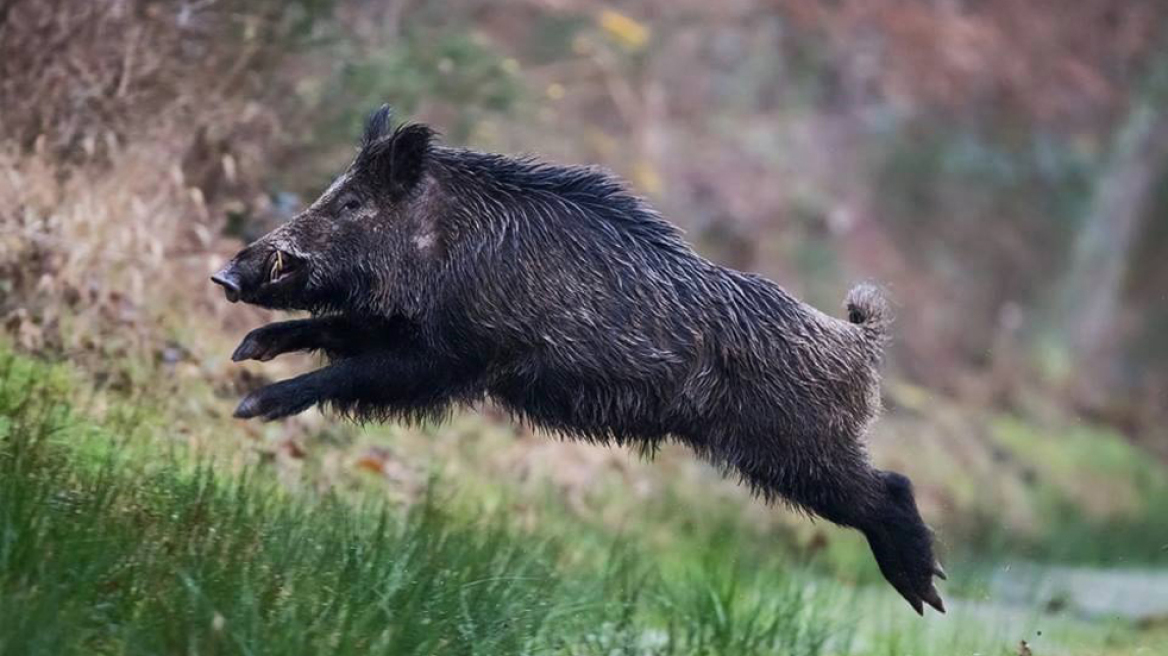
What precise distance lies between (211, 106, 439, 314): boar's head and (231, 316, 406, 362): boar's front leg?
72 mm

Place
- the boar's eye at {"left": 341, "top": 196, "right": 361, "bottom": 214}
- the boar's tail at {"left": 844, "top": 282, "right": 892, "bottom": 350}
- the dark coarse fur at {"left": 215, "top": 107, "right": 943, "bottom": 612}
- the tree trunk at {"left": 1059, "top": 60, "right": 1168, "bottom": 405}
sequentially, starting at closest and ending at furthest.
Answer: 1. the dark coarse fur at {"left": 215, "top": 107, "right": 943, "bottom": 612}
2. the boar's eye at {"left": 341, "top": 196, "right": 361, "bottom": 214}
3. the boar's tail at {"left": 844, "top": 282, "right": 892, "bottom": 350}
4. the tree trunk at {"left": 1059, "top": 60, "right": 1168, "bottom": 405}

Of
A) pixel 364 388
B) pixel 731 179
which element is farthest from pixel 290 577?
pixel 731 179

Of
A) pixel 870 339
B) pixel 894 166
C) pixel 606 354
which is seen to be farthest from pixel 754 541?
pixel 894 166

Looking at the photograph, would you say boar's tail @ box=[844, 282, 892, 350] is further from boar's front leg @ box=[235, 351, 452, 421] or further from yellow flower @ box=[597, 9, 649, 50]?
yellow flower @ box=[597, 9, 649, 50]

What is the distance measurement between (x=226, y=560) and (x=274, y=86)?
4467mm

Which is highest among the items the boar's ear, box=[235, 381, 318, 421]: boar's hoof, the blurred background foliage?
the blurred background foliage

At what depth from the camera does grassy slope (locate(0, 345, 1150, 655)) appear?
3.84m

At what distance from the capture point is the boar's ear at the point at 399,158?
5062 mm

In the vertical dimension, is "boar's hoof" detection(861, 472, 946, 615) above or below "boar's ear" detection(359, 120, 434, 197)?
below

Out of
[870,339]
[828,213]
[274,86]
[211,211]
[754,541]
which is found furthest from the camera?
[828,213]

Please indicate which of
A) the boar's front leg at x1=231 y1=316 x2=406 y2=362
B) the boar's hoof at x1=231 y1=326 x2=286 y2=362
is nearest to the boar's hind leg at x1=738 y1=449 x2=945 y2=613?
the boar's front leg at x1=231 y1=316 x2=406 y2=362

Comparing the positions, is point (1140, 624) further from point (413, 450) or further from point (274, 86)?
point (274, 86)

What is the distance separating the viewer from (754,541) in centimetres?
876

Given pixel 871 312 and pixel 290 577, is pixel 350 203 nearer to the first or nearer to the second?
pixel 290 577
